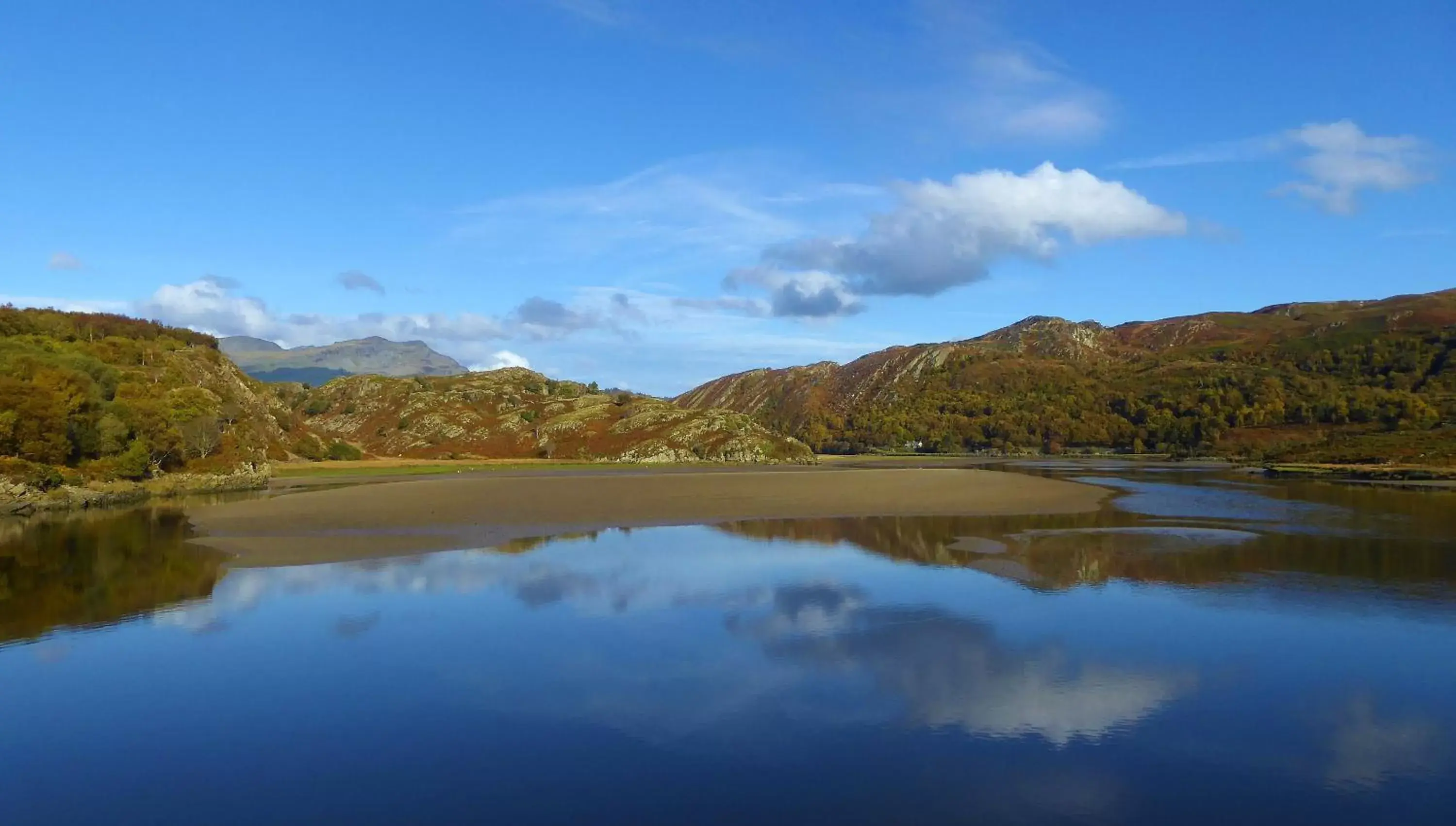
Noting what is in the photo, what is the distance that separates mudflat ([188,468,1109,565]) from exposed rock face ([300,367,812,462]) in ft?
154

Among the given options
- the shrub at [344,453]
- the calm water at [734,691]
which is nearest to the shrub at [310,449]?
the shrub at [344,453]

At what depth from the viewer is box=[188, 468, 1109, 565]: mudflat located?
38594mm

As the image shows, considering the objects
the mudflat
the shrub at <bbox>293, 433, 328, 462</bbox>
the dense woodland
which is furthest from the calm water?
the shrub at <bbox>293, 433, 328, 462</bbox>

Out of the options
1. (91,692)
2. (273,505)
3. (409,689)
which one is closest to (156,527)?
(273,505)

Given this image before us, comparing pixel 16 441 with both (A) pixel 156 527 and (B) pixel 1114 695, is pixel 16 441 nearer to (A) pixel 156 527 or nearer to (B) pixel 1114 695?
(A) pixel 156 527

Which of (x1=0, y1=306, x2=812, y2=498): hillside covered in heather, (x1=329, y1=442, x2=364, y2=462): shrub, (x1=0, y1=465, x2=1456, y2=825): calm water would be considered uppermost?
(x1=0, y1=306, x2=812, y2=498): hillside covered in heather

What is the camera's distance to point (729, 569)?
3114cm

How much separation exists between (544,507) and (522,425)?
3635 inches

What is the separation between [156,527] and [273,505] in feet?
35.7

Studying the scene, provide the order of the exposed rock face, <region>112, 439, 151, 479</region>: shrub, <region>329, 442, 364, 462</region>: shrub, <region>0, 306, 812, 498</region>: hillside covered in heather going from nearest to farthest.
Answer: <region>0, 306, 812, 498</region>: hillside covered in heather < <region>112, 439, 151, 479</region>: shrub < <region>329, 442, 364, 462</region>: shrub < the exposed rock face

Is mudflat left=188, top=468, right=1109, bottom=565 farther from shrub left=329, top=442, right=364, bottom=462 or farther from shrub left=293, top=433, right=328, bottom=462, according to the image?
shrub left=293, top=433, right=328, bottom=462

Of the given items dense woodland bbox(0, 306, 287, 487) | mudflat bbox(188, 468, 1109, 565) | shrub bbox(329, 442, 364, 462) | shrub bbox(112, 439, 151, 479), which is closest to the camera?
mudflat bbox(188, 468, 1109, 565)

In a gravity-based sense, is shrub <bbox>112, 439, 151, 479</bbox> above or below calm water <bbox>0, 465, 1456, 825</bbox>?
above

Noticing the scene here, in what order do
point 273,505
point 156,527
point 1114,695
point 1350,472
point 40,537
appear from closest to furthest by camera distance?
point 1114,695 < point 40,537 < point 156,527 < point 273,505 < point 1350,472
